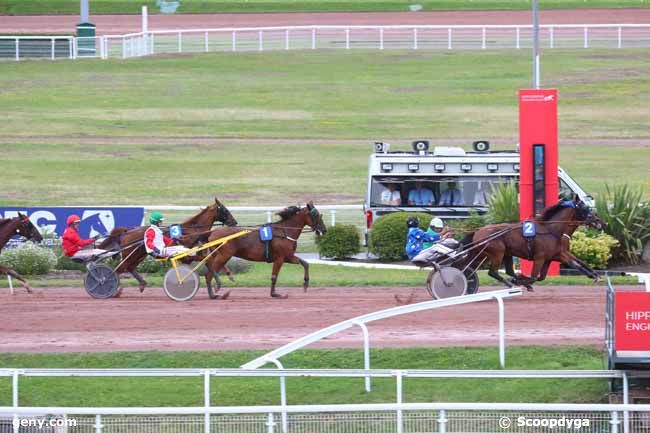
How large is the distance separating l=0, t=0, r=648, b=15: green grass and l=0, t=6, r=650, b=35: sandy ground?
82cm

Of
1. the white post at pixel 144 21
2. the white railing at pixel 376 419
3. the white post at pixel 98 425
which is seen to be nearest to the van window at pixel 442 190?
the white railing at pixel 376 419

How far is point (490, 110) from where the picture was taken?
38.0 metres

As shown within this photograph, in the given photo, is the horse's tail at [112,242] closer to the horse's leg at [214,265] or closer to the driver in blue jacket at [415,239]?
the horse's leg at [214,265]

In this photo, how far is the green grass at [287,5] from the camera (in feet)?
171

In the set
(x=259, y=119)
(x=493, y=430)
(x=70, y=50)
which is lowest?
(x=493, y=430)

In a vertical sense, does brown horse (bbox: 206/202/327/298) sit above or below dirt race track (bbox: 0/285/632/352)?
above

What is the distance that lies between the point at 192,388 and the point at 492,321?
4123 mm

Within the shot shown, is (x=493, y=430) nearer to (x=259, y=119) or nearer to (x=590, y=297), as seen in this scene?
(x=590, y=297)

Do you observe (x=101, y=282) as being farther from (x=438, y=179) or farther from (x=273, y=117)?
(x=273, y=117)

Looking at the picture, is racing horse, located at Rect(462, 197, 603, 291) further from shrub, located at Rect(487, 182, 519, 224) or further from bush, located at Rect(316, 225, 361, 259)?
bush, located at Rect(316, 225, 361, 259)

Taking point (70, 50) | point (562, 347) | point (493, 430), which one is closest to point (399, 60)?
point (70, 50)

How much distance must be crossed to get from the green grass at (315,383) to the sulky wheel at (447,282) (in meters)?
2.29

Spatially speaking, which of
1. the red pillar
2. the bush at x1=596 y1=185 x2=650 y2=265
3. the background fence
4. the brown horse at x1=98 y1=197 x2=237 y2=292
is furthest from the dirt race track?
the background fence

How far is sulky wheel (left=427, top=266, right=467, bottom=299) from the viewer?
16.2 meters
